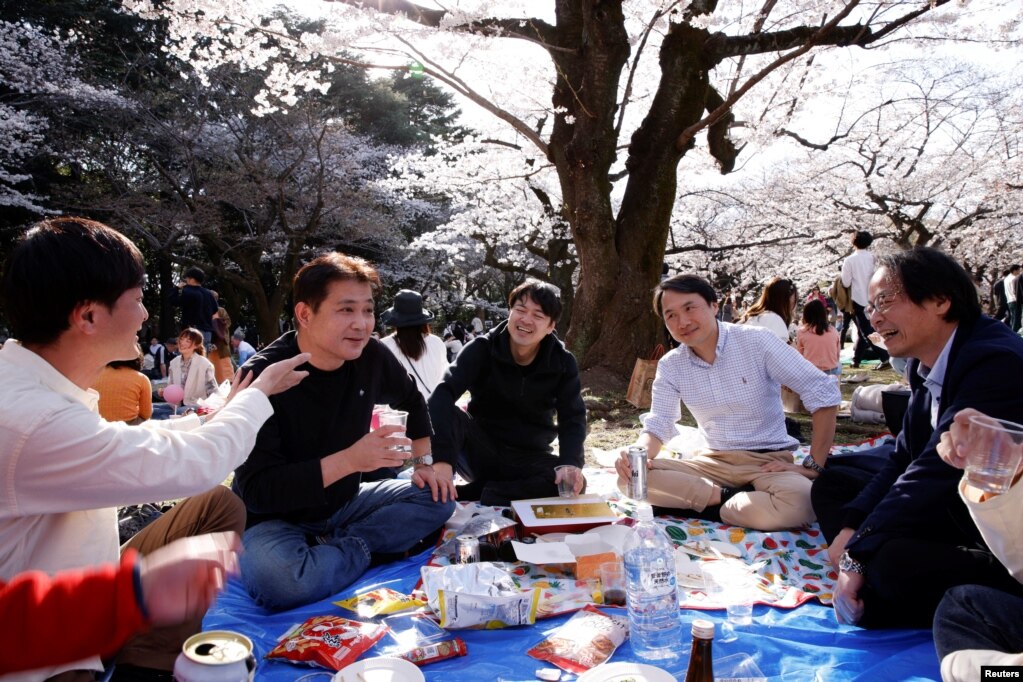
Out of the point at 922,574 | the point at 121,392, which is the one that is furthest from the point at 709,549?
the point at 121,392

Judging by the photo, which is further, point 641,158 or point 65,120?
point 65,120

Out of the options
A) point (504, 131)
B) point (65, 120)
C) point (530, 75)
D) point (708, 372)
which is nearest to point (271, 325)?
point (65, 120)

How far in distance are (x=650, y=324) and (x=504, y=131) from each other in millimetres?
7870

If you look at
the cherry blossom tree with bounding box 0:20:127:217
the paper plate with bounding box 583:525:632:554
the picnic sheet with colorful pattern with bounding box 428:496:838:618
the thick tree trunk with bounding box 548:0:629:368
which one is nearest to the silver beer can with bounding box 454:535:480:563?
the picnic sheet with colorful pattern with bounding box 428:496:838:618

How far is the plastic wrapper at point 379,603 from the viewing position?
8.63ft

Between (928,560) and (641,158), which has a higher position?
(641,158)

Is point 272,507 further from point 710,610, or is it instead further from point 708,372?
point 708,372

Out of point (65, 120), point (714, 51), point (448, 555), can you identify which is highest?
point (65, 120)

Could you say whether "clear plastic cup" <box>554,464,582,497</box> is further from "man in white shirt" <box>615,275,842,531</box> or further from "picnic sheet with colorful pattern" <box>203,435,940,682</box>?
"picnic sheet with colorful pattern" <box>203,435,940,682</box>

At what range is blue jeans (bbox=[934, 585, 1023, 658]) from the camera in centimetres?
192

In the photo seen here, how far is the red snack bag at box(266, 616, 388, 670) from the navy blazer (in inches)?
71.1

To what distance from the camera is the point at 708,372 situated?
380cm

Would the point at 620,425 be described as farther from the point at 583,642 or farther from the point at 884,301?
the point at 583,642

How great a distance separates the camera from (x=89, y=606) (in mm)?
1265
